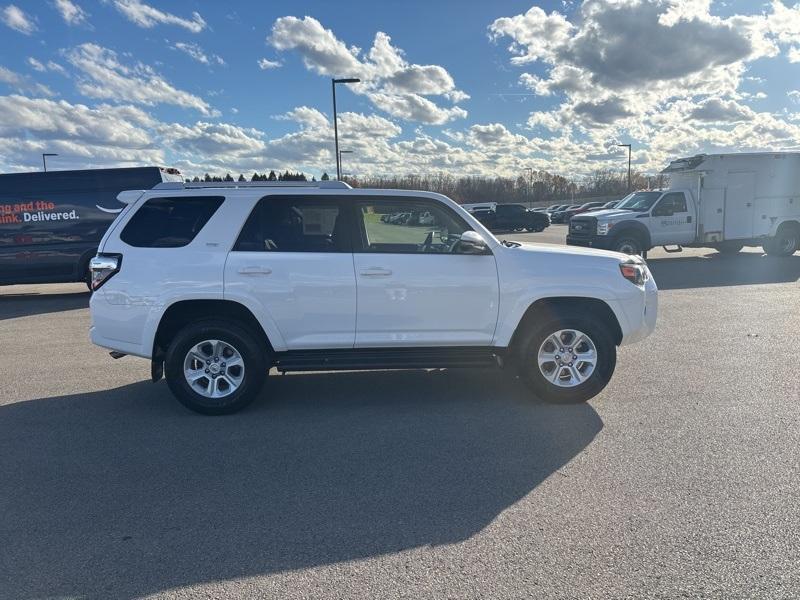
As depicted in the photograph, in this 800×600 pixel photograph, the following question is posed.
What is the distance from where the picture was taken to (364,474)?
3.79 meters

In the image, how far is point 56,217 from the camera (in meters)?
11.4

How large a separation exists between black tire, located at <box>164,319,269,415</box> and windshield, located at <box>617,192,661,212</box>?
14.2 metres

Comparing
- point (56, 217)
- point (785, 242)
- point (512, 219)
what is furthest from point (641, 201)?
point (512, 219)

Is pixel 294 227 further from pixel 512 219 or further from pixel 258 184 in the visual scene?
pixel 512 219

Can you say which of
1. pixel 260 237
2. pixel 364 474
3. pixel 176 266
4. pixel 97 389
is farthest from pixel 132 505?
pixel 97 389

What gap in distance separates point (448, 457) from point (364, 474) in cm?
64

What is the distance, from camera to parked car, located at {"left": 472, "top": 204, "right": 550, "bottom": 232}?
34.7m

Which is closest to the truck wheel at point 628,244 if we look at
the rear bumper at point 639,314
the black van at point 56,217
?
the rear bumper at point 639,314

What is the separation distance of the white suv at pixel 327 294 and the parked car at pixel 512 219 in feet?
98.2

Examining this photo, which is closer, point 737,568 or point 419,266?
point 737,568

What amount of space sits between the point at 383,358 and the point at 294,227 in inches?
55.9

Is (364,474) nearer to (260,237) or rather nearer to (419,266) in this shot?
(419,266)

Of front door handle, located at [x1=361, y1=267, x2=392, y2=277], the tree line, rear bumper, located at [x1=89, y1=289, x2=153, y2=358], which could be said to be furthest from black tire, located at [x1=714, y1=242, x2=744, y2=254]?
the tree line

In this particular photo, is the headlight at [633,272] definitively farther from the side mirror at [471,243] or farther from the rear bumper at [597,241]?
the rear bumper at [597,241]
